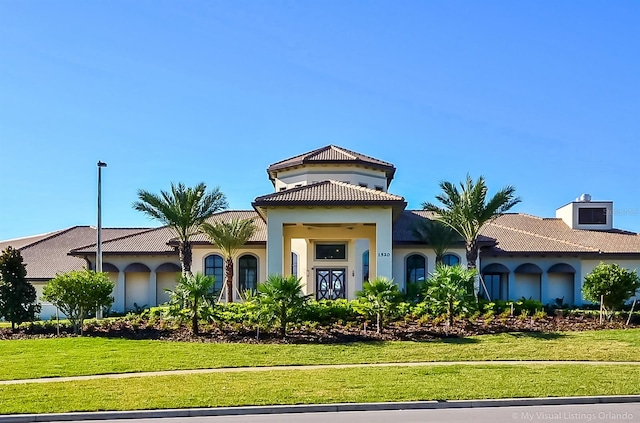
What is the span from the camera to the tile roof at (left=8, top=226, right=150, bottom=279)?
35844mm

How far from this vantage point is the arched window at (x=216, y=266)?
32.1 m

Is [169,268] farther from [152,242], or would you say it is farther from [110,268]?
[110,268]

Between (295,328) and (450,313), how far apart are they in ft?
18.7

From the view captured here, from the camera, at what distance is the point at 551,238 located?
35156 millimetres

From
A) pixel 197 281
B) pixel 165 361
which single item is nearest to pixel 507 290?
pixel 197 281

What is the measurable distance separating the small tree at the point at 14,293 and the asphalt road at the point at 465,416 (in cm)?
1378

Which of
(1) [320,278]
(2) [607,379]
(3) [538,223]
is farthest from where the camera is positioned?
(3) [538,223]

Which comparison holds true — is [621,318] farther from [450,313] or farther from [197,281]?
[197,281]

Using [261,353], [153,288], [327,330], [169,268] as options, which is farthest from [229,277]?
[261,353]

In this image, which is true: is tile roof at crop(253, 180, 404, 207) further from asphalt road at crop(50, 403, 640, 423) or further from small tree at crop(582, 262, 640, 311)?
asphalt road at crop(50, 403, 640, 423)

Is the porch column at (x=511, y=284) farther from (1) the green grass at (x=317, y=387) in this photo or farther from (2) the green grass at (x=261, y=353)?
(1) the green grass at (x=317, y=387)

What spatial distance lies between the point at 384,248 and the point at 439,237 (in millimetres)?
7114

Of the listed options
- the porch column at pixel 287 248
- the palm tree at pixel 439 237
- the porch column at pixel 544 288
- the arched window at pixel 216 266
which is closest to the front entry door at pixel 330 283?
the porch column at pixel 287 248

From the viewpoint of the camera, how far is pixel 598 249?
3331 cm
